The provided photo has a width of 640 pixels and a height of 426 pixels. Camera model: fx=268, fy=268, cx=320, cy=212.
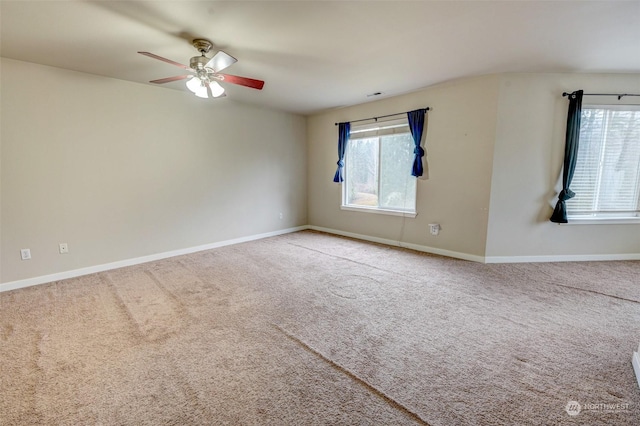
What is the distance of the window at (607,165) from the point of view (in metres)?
3.57

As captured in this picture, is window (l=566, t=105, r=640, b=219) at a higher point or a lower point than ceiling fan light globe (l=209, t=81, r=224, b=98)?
lower

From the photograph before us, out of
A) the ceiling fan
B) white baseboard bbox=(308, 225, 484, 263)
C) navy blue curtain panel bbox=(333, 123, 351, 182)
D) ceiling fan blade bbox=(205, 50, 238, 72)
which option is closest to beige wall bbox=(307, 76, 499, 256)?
white baseboard bbox=(308, 225, 484, 263)

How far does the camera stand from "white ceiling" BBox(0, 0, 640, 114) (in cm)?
206

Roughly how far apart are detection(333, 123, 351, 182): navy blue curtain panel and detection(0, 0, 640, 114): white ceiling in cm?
157

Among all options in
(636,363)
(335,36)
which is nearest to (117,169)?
(335,36)

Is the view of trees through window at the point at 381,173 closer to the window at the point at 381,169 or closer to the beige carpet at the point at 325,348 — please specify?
the window at the point at 381,169

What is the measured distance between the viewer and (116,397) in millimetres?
1557

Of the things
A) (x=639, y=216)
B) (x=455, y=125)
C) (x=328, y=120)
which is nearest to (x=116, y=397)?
→ (x=455, y=125)

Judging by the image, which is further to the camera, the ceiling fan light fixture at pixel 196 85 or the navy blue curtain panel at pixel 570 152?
the navy blue curtain panel at pixel 570 152

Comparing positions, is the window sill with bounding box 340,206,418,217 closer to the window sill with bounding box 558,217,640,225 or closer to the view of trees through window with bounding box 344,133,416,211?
the view of trees through window with bounding box 344,133,416,211

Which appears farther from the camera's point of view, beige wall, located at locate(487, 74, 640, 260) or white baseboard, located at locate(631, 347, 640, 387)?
beige wall, located at locate(487, 74, 640, 260)

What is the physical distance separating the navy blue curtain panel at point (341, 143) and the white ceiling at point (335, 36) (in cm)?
157

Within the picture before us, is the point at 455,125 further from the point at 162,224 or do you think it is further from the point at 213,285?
the point at 162,224

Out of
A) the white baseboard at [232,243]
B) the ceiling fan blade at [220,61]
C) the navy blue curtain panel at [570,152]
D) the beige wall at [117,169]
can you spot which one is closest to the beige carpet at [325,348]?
the white baseboard at [232,243]
